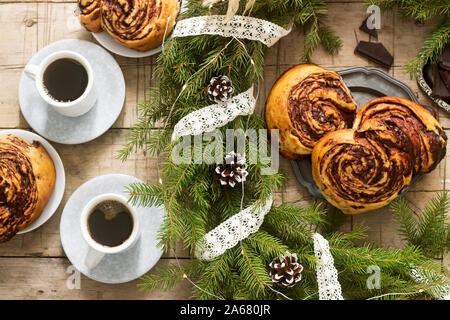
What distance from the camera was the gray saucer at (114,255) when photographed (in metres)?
1.12

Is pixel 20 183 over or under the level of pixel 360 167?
under

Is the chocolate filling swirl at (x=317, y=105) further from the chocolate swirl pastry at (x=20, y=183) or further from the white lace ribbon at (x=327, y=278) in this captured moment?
the chocolate swirl pastry at (x=20, y=183)

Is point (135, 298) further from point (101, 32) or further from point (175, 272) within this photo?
point (101, 32)

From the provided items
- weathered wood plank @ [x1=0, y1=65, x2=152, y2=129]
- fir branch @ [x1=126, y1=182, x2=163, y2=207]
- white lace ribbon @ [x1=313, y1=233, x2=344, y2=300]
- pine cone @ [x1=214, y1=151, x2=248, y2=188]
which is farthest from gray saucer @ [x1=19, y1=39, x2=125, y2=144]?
white lace ribbon @ [x1=313, y1=233, x2=344, y2=300]

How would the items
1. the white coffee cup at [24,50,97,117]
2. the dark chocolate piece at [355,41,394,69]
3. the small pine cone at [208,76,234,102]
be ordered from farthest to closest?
the dark chocolate piece at [355,41,394,69] < the white coffee cup at [24,50,97,117] < the small pine cone at [208,76,234,102]

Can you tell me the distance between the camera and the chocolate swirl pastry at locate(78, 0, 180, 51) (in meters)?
1.04

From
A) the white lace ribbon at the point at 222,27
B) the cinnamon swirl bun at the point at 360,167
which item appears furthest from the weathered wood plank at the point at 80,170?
the cinnamon swirl bun at the point at 360,167

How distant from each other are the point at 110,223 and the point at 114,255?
0.33ft

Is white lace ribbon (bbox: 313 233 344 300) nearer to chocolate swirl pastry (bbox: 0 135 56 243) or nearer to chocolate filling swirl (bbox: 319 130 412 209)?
chocolate filling swirl (bbox: 319 130 412 209)

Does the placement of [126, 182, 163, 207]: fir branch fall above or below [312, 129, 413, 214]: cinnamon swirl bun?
below

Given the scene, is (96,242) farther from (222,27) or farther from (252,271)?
(222,27)

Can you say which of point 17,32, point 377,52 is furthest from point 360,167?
point 17,32

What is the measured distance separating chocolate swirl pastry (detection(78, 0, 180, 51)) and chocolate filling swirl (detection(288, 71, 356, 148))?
13.8 inches

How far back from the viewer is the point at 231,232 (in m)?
0.99
